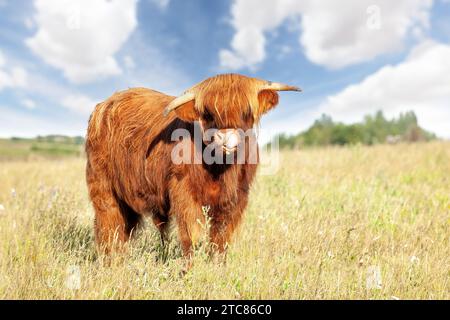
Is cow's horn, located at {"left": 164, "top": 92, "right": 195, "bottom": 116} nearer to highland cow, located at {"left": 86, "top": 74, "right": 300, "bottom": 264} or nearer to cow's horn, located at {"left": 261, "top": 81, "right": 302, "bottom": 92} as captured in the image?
highland cow, located at {"left": 86, "top": 74, "right": 300, "bottom": 264}

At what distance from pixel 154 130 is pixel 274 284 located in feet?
5.82

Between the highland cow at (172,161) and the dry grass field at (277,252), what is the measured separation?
13.4 inches

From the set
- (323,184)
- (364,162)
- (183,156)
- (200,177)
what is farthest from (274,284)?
(364,162)

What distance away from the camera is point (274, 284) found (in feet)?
10.6

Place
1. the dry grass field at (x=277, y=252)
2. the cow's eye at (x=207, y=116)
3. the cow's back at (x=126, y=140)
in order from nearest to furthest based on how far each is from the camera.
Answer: the dry grass field at (x=277, y=252)
the cow's eye at (x=207, y=116)
the cow's back at (x=126, y=140)

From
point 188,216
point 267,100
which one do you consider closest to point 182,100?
point 267,100

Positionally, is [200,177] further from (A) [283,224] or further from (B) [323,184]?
(B) [323,184]

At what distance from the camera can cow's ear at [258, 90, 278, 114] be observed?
11.8 ft

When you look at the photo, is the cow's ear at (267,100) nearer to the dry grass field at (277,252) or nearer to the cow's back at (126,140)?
the cow's back at (126,140)

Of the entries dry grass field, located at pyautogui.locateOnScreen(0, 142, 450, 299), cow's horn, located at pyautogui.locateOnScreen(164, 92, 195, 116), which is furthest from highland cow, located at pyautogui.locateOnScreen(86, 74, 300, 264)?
dry grass field, located at pyautogui.locateOnScreen(0, 142, 450, 299)

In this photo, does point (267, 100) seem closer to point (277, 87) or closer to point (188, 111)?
point (277, 87)

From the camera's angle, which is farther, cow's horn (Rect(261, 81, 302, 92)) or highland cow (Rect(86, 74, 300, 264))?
cow's horn (Rect(261, 81, 302, 92))

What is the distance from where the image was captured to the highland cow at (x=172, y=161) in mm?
3379

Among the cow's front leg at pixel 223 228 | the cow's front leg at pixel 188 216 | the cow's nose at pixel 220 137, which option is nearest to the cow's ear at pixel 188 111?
the cow's nose at pixel 220 137
